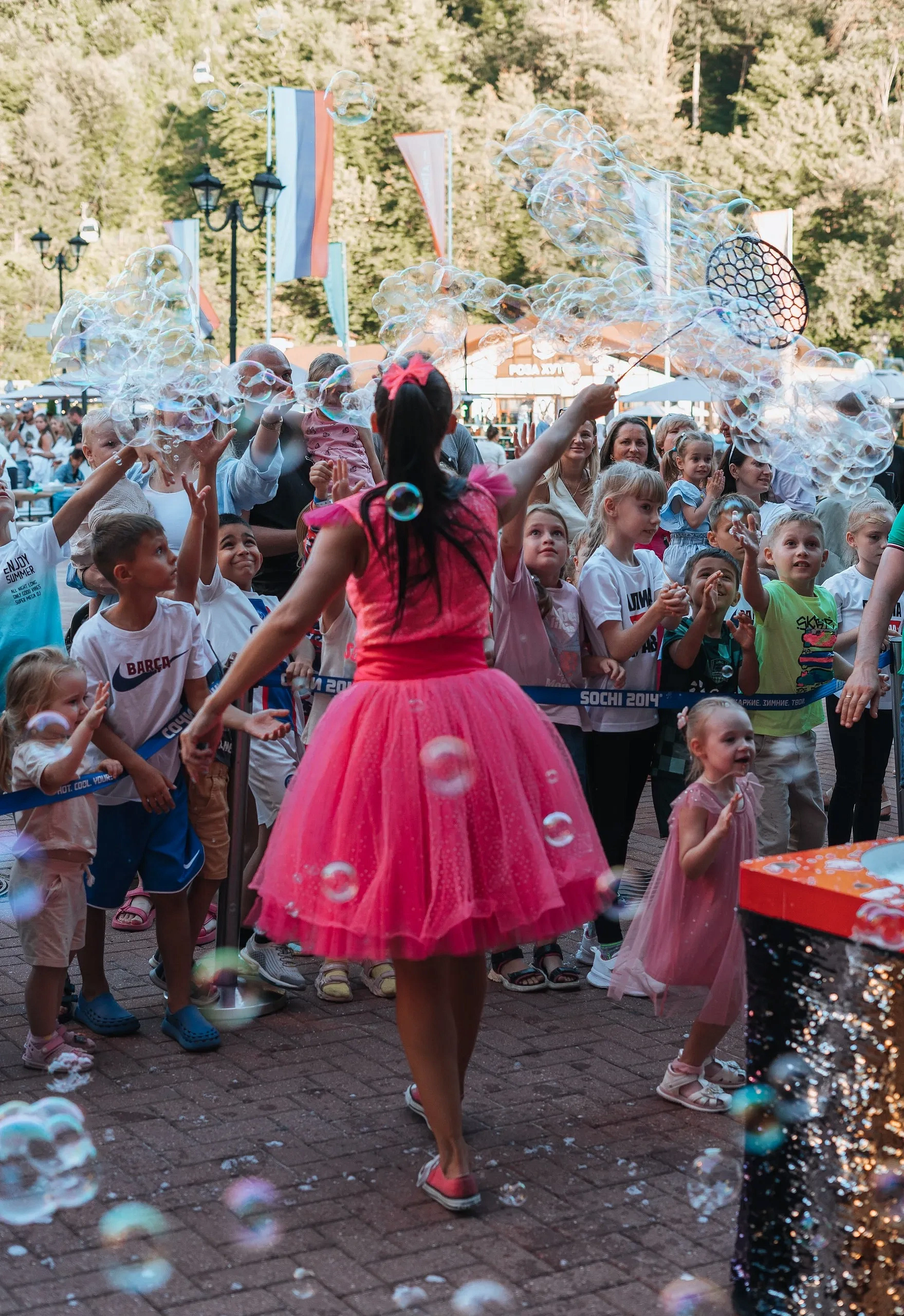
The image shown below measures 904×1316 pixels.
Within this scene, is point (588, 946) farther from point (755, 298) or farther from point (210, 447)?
point (755, 298)

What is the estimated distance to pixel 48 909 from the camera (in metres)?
4.25

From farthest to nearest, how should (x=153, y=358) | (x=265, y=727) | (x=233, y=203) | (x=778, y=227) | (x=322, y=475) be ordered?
(x=233, y=203), (x=778, y=227), (x=153, y=358), (x=322, y=475), (x=265, y=727)

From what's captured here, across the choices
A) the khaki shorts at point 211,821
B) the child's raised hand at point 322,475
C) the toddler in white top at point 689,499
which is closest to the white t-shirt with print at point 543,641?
the child's raised hand at point 322,475

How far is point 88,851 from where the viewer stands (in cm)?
434

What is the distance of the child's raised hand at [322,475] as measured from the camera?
18.5 feet

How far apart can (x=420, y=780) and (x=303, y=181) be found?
20933mm

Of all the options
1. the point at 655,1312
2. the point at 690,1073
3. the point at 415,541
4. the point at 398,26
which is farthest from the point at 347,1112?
the point at 398,26

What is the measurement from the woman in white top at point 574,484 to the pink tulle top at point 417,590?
7.43 feet

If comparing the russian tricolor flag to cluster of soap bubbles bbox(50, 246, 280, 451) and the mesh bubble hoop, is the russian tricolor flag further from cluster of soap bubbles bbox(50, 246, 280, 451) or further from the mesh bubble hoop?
the mesh bubble hoop

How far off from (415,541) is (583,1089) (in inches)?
68.7

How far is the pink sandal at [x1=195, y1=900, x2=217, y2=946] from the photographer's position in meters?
5.57

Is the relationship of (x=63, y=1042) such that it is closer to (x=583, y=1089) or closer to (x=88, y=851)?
(x=88, y=851)

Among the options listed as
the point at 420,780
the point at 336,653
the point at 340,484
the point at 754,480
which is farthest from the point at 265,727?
the point at 754,480

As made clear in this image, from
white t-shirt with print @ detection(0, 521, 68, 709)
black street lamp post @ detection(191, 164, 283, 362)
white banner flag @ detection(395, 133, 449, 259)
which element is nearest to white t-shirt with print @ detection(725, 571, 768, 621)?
white t-shirt with print @ detection(0, 521, 68, 709)
